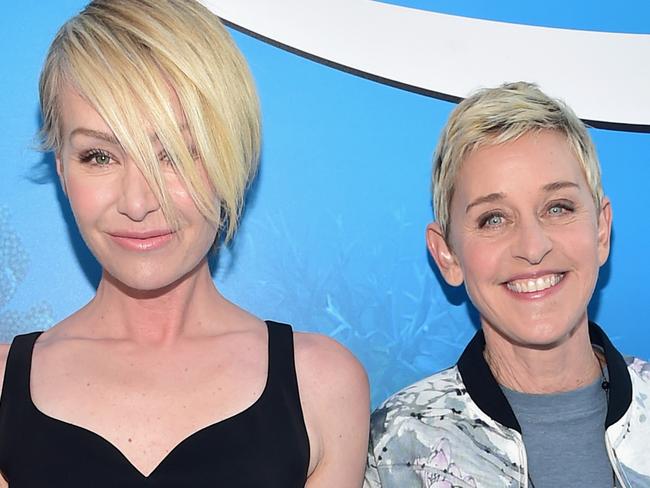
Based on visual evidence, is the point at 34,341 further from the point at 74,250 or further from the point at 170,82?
the point at 170,82

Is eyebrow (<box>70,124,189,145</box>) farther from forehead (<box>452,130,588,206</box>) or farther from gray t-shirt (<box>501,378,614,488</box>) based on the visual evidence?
gray t-shirt (<box>501,378,614,488</box>)

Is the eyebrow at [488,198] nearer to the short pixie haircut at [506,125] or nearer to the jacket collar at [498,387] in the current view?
the short pixie haircut at [506,125]

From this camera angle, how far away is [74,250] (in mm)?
2154

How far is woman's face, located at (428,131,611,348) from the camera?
6.23 ft

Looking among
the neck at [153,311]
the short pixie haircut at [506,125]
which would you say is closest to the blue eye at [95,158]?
the neck at [153,311]

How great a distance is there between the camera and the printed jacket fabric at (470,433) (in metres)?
1.86

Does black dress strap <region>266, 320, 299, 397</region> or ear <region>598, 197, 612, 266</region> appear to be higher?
ear <region>598, 197, 612, 266</region>

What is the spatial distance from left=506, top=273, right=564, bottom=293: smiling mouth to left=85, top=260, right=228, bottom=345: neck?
59cm

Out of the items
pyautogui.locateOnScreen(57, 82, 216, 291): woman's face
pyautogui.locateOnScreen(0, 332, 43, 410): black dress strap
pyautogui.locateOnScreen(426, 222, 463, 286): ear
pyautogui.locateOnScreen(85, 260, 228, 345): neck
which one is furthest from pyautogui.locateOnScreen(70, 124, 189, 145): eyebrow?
pyautogui.locateOnScreen(426, 222, 463, 286): ear

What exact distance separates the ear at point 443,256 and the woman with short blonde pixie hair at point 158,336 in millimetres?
306

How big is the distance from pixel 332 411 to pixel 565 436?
45cm

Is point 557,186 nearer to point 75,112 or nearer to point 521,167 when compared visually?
point 521,167

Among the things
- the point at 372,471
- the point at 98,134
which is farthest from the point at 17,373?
the point at 372,471

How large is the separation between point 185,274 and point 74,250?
0.40 meters
